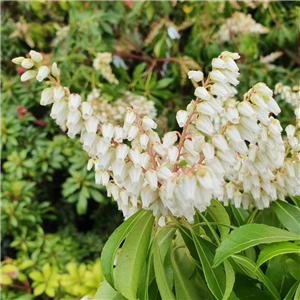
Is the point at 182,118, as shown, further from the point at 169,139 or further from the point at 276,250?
the point at 276,250

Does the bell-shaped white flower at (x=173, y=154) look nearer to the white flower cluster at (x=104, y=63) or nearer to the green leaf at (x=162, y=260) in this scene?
the green leaf at (x=162, y=260)

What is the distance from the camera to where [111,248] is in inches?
21.3

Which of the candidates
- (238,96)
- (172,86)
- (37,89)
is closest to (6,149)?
(37,89)

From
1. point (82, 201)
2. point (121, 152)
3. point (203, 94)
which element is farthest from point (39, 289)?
point (203, 94)

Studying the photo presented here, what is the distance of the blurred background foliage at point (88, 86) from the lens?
4.58 ft

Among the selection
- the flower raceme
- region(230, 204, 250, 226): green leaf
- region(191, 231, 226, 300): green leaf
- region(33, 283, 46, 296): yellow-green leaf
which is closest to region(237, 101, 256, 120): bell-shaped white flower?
the flower raceme

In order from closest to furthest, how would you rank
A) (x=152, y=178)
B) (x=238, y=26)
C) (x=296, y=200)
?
(x=152, y=178)
(x=296, y=200)
(x=238, y=26)

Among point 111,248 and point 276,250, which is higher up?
point 276,250

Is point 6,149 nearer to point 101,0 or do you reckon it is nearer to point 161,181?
point 101,0

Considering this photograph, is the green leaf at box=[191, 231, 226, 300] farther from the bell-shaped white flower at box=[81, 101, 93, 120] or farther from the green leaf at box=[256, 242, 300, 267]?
the bell-shaped white flower at box=[81, 101, 93, 120]

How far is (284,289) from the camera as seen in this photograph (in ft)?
2.17

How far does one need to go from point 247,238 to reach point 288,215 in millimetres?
205

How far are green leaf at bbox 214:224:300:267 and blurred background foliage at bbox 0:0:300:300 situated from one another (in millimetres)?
874

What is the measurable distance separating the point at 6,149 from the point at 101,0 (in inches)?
35.2
